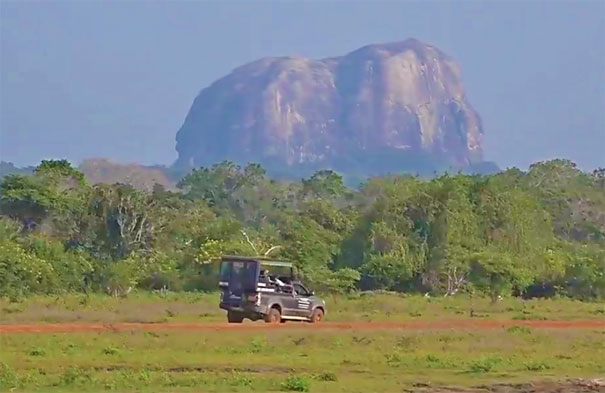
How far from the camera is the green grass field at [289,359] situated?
17734mm

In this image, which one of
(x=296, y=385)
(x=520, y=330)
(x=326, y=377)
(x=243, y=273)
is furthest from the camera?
(x=243, y=273)

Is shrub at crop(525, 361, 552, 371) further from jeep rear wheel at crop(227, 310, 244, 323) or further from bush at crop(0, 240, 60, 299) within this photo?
→ bush at crop(0, 240, 60, 299)

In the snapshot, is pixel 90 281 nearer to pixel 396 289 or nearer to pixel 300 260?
pixel 300 260

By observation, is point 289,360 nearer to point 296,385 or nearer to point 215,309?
point 296,385

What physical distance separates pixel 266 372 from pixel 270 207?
7863 centimetres

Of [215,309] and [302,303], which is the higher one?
[302,303]

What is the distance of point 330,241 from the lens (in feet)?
208

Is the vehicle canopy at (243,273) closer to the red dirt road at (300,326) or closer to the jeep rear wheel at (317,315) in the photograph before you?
the red dirt road at (300,326)

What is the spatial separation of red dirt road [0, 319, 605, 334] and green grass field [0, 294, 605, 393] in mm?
1507

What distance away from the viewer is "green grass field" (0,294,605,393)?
1773 cm

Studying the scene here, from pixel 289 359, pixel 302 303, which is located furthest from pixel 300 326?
pixel 289 359

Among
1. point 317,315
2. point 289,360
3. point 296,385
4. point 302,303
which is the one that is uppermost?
point 302,303

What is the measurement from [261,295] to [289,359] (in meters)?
12.2

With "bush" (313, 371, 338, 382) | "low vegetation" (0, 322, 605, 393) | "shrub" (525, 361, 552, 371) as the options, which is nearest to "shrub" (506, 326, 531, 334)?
"low vegetation" (0, 322, 605, 393)
